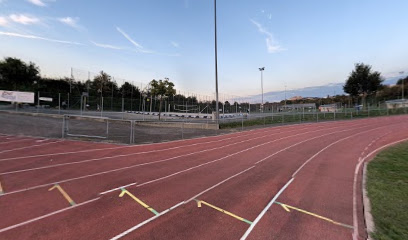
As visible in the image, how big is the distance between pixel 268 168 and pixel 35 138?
1381cm

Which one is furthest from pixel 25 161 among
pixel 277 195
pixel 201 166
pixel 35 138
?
pixel 277 195

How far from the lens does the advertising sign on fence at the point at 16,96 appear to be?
27109mm

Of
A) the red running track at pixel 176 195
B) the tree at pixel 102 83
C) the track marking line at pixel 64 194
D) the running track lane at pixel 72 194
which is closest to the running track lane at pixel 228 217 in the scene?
the red running track at pixel 176 195

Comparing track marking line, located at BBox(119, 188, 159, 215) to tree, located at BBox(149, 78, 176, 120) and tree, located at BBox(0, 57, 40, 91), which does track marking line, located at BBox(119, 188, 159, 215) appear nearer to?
tree, located at BBox(149, 78, 176, 120)

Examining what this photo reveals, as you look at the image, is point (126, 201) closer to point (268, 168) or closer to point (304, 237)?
point (304, 237)

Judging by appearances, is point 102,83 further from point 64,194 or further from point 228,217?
point 228,217

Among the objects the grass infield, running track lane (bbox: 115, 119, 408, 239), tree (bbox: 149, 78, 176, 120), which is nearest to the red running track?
running track lane (bbox: 115, 119, 408, 239)

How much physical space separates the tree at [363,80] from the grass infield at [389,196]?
147 feet

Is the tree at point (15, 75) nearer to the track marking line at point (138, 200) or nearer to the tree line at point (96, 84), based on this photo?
the tree line at point (96, 84)

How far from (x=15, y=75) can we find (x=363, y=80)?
72.5m

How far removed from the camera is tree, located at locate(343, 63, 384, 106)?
A: 1773 inches

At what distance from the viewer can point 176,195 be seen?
5.50m

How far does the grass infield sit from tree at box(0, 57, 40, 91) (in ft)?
171

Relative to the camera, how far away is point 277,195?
225 inches
